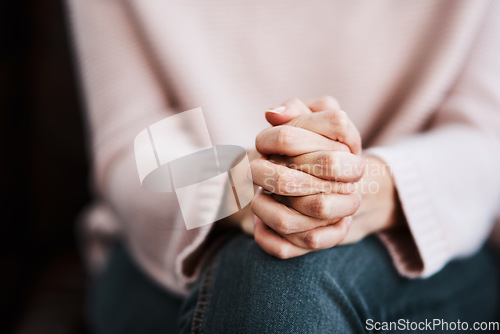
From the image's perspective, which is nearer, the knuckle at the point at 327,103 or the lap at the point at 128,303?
the knuckle at the point at 327,103

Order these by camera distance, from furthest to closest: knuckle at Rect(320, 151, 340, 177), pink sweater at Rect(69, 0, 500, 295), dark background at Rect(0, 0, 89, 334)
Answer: dark background at Rect(0, 0, 89, 334) < pink sweater at Rect(69, 0, 500, 295) < knuckle at Rect(320, 151, 340, 177)

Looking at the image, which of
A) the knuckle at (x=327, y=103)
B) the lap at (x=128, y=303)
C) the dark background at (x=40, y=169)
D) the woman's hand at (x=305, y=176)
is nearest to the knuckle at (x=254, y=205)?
the woman's hand at (x=305, y=176)

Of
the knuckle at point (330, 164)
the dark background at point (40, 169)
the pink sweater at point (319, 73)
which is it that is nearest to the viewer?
the knuckle at point (330, 164)

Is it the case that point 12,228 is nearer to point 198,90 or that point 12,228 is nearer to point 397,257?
point 198,90

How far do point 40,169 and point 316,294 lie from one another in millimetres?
710

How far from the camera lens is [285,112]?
0.31 m

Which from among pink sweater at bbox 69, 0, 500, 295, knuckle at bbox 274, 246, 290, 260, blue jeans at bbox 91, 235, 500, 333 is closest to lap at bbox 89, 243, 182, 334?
pink sweater at bbox 69, 0, 500, 295

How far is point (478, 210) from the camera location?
1.48ft

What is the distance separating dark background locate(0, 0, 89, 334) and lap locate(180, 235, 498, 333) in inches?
17.2

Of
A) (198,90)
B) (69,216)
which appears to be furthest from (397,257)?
(69,216)

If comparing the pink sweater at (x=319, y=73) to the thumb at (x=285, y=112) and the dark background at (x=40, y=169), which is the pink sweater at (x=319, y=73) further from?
the dark background at (x=40, y=169)

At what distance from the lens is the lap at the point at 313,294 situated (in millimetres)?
326

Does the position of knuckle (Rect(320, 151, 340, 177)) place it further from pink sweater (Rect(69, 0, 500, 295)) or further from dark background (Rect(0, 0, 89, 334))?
dark background (Rect(0, 0, 89, 334))

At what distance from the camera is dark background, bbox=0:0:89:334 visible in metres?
0.70
